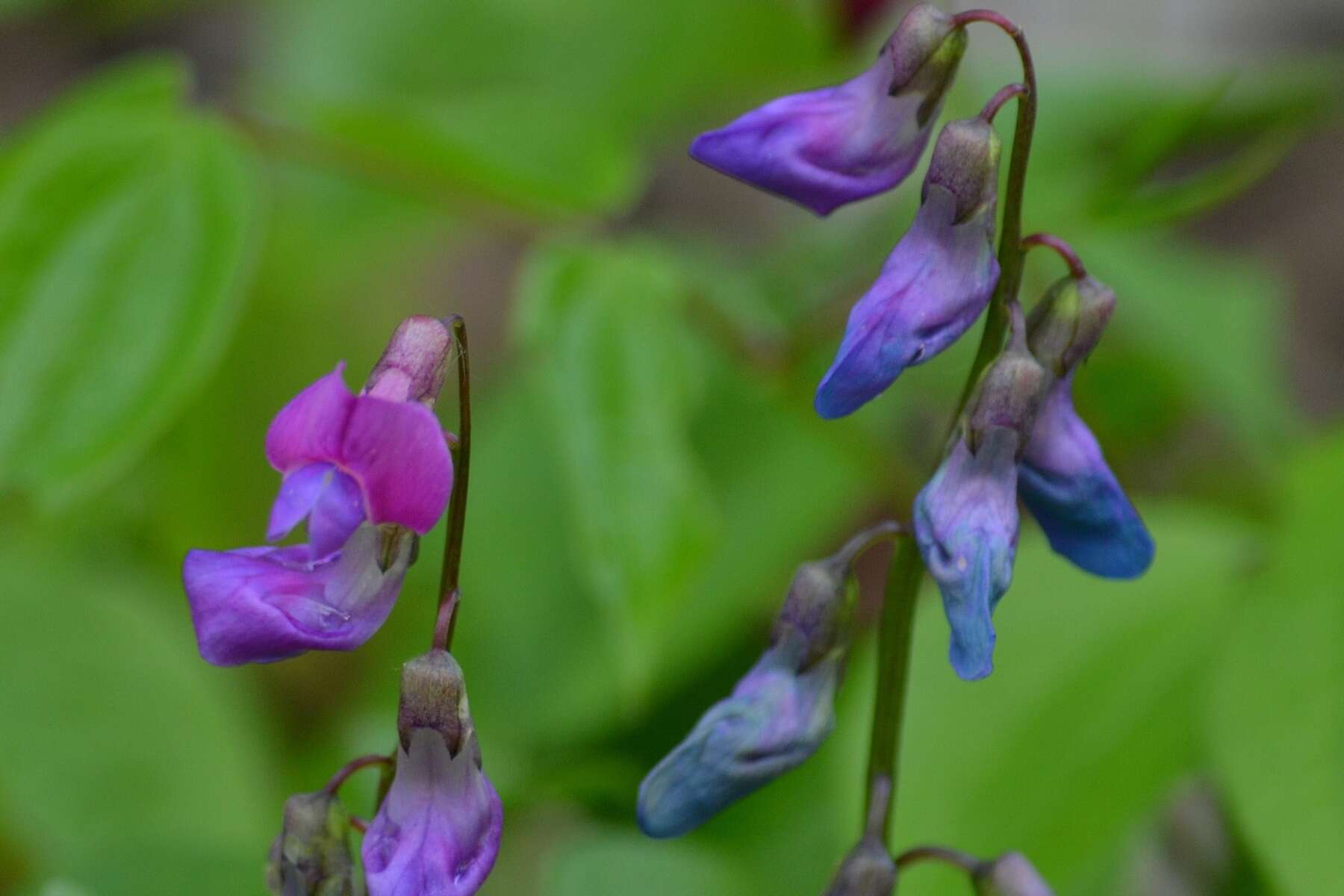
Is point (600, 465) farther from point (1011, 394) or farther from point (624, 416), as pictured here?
point (1011, 394)

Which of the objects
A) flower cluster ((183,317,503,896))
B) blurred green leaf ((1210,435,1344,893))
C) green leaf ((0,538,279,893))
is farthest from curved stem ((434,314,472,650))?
green leaf ((0,538,279,893))

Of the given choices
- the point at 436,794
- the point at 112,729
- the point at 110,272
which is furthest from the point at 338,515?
the point at 112,729

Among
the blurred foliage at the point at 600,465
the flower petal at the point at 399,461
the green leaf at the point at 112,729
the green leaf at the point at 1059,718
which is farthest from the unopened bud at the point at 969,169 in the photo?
the green leaf at the point at 112,729

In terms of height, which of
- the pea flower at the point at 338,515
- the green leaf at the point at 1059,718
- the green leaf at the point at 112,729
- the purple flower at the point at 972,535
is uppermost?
the pea flower at the point at 338,515

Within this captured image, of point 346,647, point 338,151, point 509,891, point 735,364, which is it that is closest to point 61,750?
point 509,891

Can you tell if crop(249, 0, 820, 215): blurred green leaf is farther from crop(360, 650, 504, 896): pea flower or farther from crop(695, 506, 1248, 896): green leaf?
crop(360, 650, 504, 896): pea flower

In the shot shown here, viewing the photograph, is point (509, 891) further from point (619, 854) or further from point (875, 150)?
point (875, 150)

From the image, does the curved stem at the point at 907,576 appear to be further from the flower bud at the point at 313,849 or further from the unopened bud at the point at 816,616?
the flower bud at the point at 313,849
